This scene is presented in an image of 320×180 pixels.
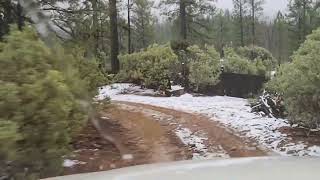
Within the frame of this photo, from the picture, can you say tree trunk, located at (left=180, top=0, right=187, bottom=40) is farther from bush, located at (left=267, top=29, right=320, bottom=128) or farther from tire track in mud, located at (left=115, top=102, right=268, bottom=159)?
bush, located at (left=267, top=29, right=320, bottom=128)

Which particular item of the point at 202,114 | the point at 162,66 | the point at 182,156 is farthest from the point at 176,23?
the point at 182,156

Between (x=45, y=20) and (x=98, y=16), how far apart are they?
1349 cm

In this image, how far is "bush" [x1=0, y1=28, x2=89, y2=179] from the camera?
227 inches

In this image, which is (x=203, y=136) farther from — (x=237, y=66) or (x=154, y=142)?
(x=237, y=66)

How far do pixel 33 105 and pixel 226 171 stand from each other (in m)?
2.24

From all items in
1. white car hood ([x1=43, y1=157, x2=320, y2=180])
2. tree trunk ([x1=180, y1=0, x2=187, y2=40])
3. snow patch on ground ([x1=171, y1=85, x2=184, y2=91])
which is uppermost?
tree trunk ([x1=180, y1=0, x2=187, y2=40])

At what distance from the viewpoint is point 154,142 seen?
45.8ft

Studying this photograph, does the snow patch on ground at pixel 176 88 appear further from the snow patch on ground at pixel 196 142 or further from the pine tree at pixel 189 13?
the pine tree at pixel 189 13

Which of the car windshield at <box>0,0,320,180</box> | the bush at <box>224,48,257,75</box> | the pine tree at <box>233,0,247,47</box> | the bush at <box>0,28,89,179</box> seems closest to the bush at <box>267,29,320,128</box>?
the car windshield at <box>0,0,320,180</box>

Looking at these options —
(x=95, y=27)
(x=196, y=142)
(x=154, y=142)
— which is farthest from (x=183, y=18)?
(x=154, y=142)

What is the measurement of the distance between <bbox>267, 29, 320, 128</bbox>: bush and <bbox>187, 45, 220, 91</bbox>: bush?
13378 millimetres

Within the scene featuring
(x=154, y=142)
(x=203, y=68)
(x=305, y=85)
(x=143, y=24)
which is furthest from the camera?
(x=143, y=24)

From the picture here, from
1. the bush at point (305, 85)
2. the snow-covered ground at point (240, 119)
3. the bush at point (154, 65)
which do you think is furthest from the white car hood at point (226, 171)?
the bush at point (154, 65)

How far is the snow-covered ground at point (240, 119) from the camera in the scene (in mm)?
13203
